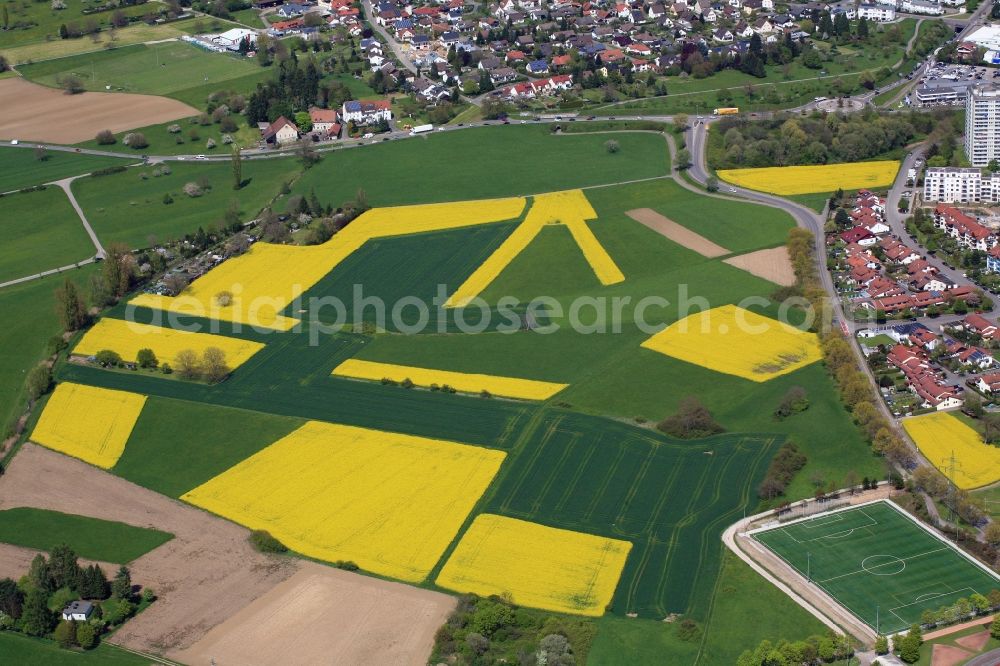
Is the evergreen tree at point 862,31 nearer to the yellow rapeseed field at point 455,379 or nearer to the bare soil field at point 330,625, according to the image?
the yellow rapeseed field at point 455,379

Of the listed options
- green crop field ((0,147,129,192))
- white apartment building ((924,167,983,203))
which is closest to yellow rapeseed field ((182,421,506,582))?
white apartment building ((924,167,983,203))

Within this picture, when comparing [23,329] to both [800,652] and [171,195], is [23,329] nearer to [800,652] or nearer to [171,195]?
[171,195]

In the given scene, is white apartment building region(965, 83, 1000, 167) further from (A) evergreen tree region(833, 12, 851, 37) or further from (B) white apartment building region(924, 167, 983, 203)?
(A) evergreen tree region(833, 12, 851, 37)

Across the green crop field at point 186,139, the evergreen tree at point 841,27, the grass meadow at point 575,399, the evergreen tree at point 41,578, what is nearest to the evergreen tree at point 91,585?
the evergreen tree at point 41,578

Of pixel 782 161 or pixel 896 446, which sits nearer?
pixel 896 446

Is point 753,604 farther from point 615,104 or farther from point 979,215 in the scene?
point 615,104

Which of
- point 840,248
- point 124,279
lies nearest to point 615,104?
point 840,248
